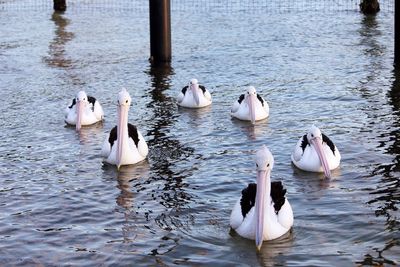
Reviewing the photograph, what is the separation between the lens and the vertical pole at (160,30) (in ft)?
72.8

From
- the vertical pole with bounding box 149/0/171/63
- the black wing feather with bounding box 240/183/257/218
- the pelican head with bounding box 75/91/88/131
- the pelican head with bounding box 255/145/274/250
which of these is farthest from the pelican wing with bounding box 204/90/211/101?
the pelican head with bounding box 255/145/274/250

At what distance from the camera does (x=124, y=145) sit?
1266 centimetres

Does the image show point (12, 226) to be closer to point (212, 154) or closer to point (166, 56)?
point (212, 154)

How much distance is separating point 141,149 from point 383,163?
3.76m

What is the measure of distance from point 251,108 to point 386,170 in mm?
4066

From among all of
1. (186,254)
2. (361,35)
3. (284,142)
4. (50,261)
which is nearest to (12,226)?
(50,261)

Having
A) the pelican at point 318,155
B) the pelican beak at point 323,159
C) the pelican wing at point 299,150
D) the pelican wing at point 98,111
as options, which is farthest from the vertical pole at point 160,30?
the pelican beak at point 323,159

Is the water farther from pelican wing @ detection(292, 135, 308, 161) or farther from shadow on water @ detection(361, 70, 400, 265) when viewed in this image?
pelican wing @ detection(292, 135, 308, 161)

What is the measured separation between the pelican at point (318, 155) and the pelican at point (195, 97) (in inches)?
193

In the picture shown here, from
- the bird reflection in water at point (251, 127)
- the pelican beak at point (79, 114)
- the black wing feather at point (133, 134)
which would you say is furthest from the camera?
the pelican beak at point (79, 114)

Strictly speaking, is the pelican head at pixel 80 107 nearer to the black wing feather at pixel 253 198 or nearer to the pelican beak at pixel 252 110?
the pelican beak at pixel 252 110

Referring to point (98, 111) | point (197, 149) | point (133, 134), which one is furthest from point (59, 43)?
point (133, 134)

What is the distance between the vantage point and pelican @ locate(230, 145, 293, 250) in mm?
9094

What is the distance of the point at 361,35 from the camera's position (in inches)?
1015
